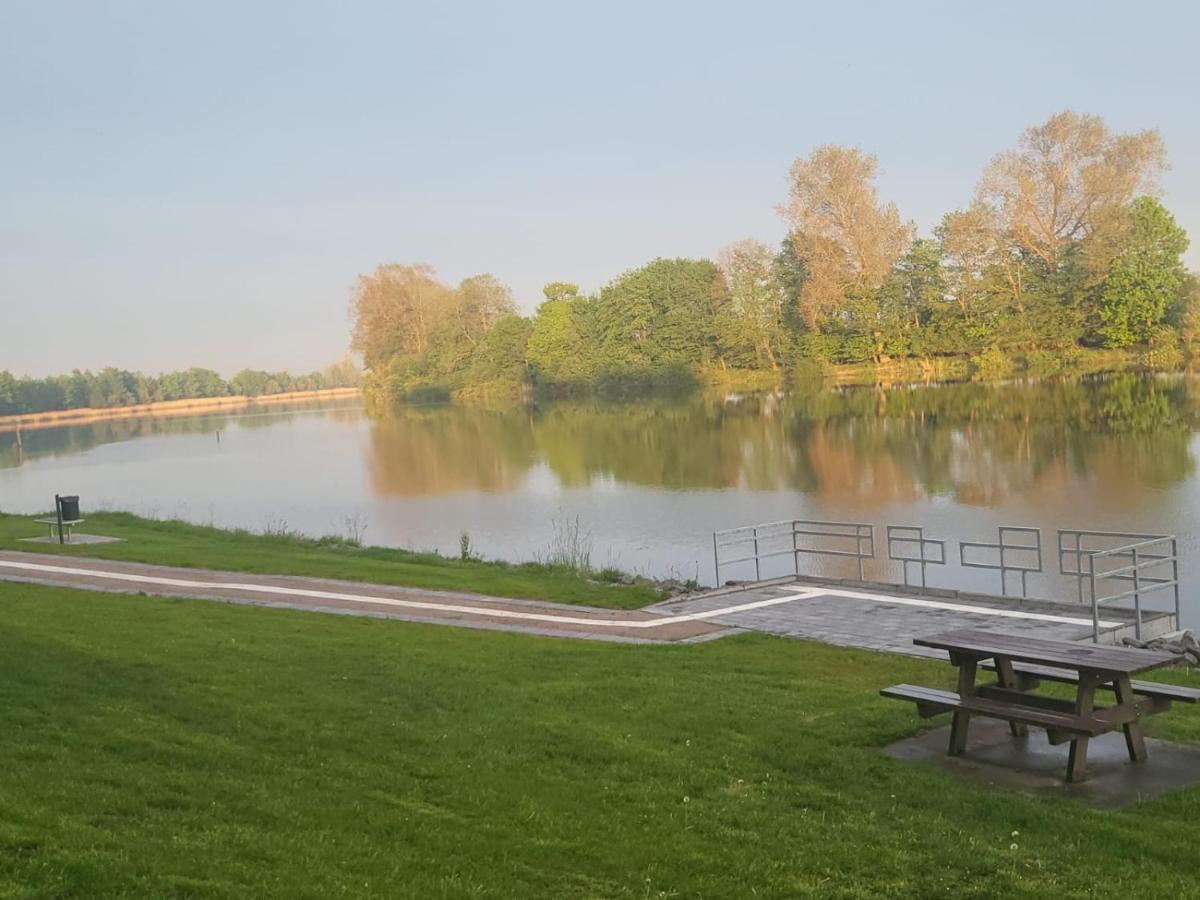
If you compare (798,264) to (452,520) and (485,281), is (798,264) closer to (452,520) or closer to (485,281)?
(485,281)

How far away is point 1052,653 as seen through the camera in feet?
24.5

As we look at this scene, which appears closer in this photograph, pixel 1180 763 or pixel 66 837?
pixel 66 837

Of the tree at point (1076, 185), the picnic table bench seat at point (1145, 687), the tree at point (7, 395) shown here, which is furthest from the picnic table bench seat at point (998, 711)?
the tree at point (7, 395)

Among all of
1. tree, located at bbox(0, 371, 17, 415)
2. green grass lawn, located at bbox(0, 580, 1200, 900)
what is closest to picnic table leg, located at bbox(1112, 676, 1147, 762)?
green grass lawn, located at bbox(0, 580, 1200, 900)

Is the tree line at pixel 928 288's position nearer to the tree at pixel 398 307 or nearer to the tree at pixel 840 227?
the tree at pixel 840 227

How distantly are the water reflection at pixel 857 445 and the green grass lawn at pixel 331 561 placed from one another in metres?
12.4

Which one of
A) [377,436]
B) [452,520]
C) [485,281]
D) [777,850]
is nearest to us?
[777,850]

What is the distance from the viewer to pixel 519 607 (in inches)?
607

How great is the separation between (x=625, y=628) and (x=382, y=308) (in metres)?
114

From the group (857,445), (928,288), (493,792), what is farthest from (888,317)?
(493,792)

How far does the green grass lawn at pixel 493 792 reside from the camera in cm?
521

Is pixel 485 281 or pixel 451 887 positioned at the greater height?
pixel 485 281

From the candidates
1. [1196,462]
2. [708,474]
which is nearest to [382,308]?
[708,474]

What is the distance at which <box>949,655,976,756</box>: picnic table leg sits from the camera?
7.70m
